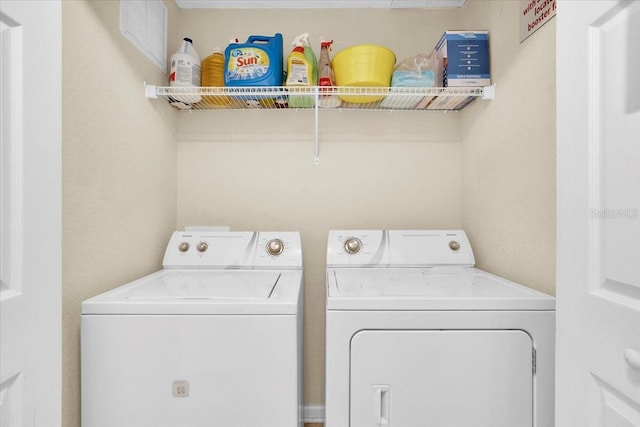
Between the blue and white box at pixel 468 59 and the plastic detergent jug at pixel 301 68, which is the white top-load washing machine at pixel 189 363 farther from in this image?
the blue and white box at pixel 468 59

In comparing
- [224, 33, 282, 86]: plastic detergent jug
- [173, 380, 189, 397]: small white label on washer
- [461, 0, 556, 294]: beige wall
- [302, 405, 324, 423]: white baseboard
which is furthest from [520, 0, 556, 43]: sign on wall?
[302, 405, 324, 423]: white baseboard

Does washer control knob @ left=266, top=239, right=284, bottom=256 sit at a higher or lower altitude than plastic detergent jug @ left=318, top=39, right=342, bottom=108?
lower

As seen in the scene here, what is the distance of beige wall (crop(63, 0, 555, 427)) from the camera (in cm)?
158

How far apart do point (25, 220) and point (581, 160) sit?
1.31 meters

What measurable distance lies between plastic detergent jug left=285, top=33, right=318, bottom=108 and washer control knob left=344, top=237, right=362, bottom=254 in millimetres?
825

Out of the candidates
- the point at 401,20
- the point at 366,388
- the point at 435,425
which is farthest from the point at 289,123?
the point at 435,425

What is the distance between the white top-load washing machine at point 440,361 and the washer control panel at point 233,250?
0.78m

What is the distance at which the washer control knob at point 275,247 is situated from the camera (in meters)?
2.09

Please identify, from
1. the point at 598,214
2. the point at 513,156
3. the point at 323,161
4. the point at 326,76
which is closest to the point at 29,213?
the point at 598,214

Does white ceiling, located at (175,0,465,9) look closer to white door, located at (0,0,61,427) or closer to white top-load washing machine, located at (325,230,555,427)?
white door, located at (0,0,61,427)

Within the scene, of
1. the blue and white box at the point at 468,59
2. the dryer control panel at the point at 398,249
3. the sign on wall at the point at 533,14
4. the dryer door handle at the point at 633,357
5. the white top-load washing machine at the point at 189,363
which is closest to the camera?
the dryer door handle at the point at 633,357

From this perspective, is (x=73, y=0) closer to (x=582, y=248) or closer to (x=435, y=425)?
(x=582, y=248)

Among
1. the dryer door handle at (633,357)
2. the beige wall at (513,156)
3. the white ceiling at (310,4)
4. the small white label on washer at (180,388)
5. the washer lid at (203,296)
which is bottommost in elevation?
the small white label on washer at (180,388)

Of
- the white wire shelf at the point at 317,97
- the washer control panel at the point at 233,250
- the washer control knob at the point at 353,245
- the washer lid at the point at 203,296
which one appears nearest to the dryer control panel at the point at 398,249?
the washer control knob at the point at 353,245
